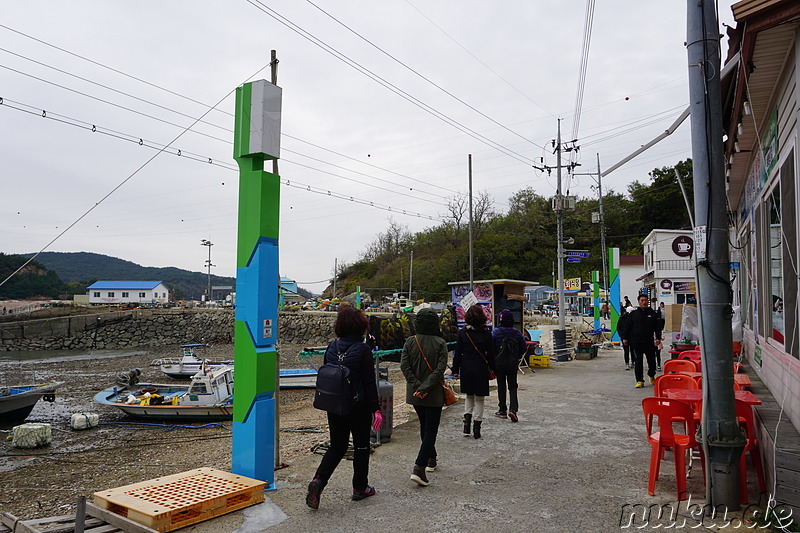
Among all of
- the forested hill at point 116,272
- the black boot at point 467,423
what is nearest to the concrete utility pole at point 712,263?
the black boot at point 467,423

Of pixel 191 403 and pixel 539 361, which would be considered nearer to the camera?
pixel 539 361

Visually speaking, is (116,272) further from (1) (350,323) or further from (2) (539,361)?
(1) (350,323)

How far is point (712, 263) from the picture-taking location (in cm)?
431

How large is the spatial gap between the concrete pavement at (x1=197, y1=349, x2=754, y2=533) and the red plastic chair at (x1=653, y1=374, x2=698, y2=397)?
0.84m

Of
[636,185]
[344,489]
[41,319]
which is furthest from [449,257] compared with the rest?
[344,489]

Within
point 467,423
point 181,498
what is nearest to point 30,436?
point 181,498

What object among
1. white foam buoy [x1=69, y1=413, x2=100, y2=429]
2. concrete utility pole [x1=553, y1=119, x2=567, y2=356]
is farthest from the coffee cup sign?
white foam buoy [x1=69, y1=413, x2=100, y2=429]

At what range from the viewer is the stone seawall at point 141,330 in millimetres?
49469

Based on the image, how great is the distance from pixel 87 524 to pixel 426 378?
321cm

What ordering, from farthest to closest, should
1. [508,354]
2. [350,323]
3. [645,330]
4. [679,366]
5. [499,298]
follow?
[499,298], [645,330], [508,354], [679,366], [350,323]

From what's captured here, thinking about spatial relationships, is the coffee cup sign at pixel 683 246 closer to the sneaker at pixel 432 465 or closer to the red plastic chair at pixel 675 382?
the red plastic chair at pixel 675 382

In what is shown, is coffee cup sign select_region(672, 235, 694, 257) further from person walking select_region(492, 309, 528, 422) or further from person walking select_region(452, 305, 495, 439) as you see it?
person walking select_region(452, 305, 495, 439)

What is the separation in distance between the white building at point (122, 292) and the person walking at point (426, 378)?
8967 centimetres

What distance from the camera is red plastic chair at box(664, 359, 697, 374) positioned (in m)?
7.54
